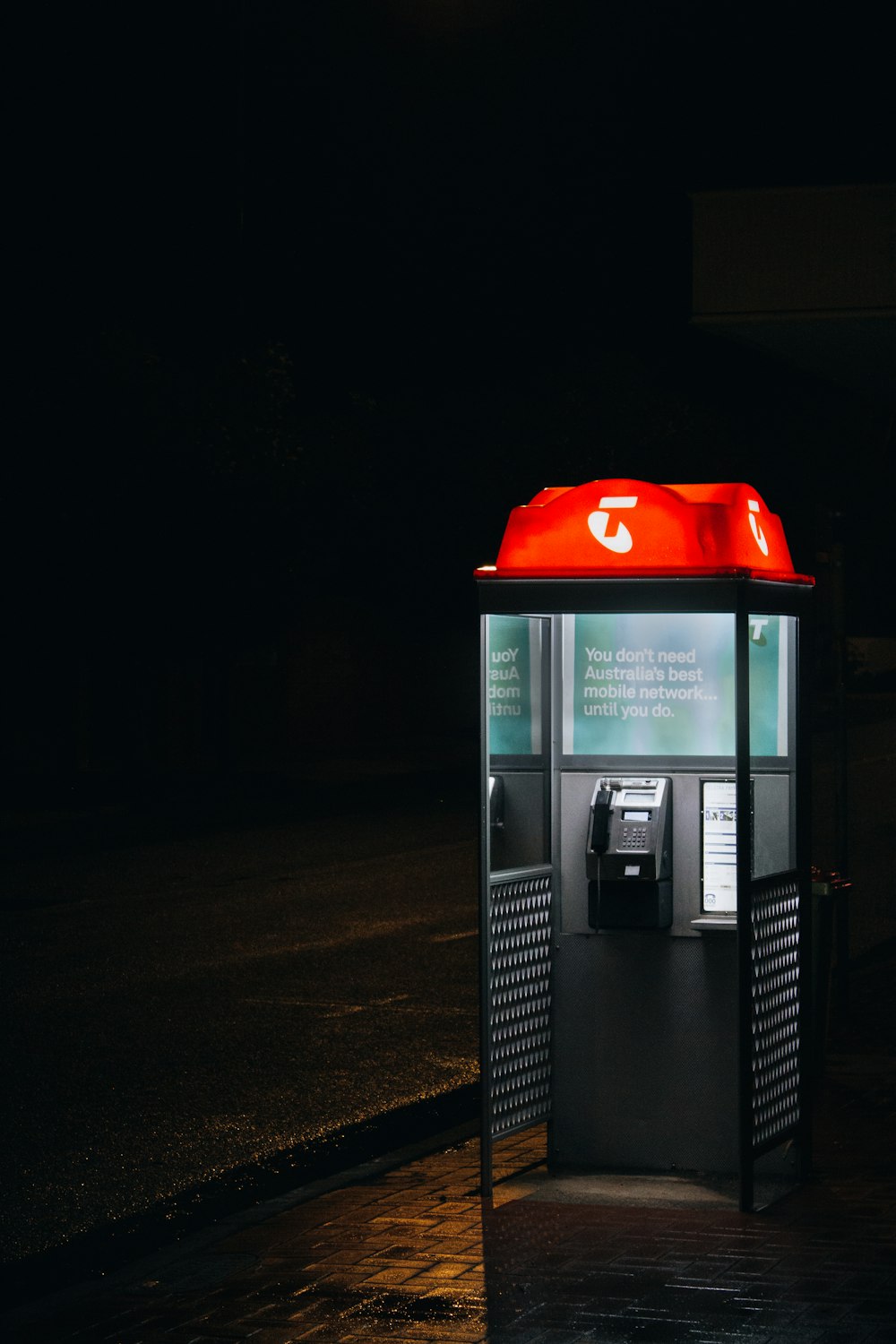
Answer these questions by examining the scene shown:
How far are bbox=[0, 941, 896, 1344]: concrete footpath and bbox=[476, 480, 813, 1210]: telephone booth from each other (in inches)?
11.4

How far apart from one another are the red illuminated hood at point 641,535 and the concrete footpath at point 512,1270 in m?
2.13

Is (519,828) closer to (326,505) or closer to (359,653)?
(326,505)

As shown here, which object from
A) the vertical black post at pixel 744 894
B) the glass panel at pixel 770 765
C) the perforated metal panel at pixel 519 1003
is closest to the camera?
the vertical black post at pixel 744 894

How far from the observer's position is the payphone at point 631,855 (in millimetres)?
6422

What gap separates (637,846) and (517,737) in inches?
23.2

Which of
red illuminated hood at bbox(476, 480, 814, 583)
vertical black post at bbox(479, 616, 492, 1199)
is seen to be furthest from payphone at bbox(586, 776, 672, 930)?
red illuminated hood at bbox(476, 480, 814, 583)

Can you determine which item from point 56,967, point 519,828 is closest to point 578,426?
point 56,967

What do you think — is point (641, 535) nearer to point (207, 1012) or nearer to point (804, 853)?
point (804, 853)

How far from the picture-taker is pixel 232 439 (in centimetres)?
2559

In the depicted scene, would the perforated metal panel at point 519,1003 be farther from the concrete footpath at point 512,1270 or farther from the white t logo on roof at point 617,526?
the white t logo on roof at point 617,526

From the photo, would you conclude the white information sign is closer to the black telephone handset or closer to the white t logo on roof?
the black telephone handset

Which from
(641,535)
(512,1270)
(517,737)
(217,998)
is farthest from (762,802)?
(217,998)

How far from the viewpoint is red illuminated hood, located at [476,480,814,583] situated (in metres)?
6.02

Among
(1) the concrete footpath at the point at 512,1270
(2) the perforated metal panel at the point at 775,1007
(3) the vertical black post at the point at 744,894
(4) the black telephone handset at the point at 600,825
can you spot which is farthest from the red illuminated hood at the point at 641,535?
(1) the concrete footpath at the point at 512,1270
